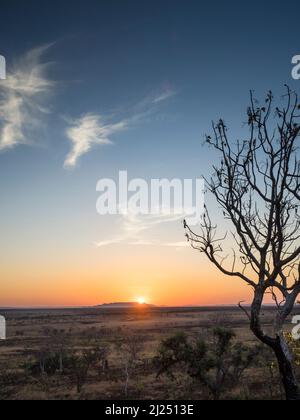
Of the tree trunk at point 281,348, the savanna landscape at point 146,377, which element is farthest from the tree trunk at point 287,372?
the savanna landscape at point 146,377

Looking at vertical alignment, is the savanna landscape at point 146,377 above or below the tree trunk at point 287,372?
below

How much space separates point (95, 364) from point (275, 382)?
18.5 meters

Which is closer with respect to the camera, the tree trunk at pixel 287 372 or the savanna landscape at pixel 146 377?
the tree trunk at pixel 287 372

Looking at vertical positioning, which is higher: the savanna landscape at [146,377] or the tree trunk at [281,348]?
the tree trunk at [281,348]

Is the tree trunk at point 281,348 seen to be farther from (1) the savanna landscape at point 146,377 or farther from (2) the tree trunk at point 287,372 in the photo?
(1) the savanna landscape at point 146,377

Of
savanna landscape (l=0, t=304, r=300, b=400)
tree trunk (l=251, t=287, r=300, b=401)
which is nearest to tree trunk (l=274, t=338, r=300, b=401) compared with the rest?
tree trunk (l=251, t=287, r=300, b=401)

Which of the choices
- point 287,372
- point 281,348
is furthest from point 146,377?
point 281,348

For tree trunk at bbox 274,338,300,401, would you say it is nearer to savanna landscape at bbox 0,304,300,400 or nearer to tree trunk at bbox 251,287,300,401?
tree trunk at bbox 251,287,300,401

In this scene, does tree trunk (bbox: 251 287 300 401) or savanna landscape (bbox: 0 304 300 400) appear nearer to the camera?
tree trunk (bbox: 251 287 300 401)

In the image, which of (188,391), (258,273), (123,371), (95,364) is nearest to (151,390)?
(188,391)

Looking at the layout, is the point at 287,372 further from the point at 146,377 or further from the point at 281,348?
the point at 146,377

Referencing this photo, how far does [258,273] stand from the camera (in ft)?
25.8

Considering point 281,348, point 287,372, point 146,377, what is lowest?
point 146,377

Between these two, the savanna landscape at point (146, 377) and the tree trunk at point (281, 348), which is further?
the savanna landscape at point (146, 377)
